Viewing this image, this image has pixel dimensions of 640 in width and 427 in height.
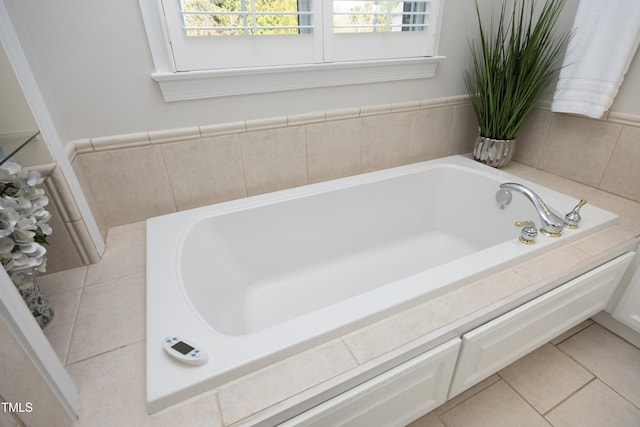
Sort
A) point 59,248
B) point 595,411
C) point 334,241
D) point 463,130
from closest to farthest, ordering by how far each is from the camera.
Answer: point 59,248, point 595,411, point 334,241, point 463,130

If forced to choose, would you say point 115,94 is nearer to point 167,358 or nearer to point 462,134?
point 167,358

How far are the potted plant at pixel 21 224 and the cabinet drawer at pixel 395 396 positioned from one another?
26.0 inches

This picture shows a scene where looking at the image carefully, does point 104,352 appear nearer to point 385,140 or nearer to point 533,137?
point 385,140

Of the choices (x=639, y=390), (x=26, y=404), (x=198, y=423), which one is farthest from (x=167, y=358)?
(x=639, y=390)

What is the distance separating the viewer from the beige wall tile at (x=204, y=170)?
1272mm

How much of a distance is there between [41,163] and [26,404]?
707 millimetres

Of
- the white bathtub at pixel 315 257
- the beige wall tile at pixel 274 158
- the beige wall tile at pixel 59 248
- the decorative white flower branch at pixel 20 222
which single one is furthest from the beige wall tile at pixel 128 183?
the decorative white flower branch at pixel 20 222

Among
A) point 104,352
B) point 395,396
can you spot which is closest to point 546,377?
point 395,396

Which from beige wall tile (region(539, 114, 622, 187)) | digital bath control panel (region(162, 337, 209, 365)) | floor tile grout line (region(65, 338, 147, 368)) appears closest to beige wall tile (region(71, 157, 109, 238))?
floor tile grout line (region(65, 338, 147, 368))

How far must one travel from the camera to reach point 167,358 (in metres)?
0.73

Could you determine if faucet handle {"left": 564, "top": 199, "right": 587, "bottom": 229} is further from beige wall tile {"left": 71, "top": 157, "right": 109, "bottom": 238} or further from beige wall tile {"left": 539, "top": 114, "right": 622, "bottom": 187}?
beige wall tile {"left": 71, "top": 157, "right": 109, "bottom": 238}

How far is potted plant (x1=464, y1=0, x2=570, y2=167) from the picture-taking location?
141 centimetres

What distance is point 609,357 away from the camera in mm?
1326

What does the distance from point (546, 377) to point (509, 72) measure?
131 cm
